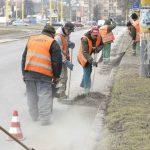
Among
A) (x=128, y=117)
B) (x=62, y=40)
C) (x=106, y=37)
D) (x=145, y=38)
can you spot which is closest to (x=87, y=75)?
(x=62, y=40)

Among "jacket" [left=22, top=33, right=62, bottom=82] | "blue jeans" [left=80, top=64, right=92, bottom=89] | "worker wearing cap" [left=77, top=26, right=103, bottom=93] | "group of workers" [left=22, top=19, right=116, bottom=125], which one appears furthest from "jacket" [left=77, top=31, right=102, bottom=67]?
"jacket" [left=22, top=33, right=62, bottom=82]

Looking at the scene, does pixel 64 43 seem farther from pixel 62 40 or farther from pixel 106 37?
pixel 106 37

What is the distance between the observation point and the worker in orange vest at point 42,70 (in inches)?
368

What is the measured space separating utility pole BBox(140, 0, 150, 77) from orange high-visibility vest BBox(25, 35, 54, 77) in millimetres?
5830

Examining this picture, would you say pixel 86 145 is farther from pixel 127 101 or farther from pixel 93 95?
pixel 93 95

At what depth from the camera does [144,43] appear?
15.1 m

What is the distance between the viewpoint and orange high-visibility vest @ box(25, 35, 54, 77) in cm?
936

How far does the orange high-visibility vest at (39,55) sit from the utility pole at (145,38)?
230 inches

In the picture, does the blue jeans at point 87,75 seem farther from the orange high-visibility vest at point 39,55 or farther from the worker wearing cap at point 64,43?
the orange high-visibility vest at point 39,55

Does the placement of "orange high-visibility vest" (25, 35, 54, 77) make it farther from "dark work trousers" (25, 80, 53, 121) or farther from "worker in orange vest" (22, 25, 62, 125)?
"dark work trousers" (25, 80, 53, 121)

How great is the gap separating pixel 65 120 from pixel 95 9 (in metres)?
129

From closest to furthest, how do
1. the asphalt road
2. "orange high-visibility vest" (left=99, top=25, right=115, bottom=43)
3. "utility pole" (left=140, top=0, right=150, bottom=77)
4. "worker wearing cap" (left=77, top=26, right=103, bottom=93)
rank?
the asphalt road → "worker wearing cap" (left=77, top=26, right=103, bottom=93) → "utility pole" (left=140, top=0, right=150, bottom=77) → "orange high-visibility vest" (left=99, top=25, right=115, bottom=43)

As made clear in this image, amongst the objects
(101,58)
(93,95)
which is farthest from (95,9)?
(93,95)

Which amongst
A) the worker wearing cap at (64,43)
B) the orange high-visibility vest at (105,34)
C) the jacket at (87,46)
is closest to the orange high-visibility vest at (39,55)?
the worker wearing cap at (64,43)
